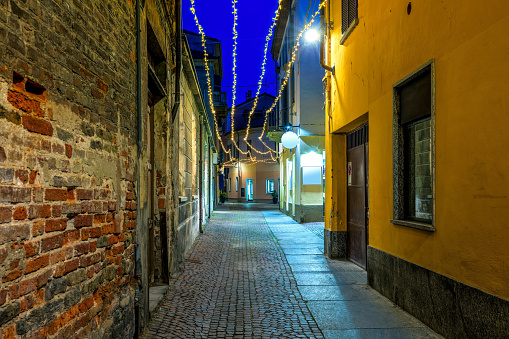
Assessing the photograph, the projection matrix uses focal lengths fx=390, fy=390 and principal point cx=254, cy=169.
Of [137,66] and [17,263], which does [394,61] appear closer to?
[137,66]

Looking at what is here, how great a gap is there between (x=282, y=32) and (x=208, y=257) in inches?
604

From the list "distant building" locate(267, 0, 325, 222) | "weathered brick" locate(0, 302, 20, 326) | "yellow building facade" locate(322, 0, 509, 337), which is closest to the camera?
"weathered brick" locate(0, 302, 20, 326)

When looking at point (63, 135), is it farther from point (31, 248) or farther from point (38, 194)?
point (31, 248)

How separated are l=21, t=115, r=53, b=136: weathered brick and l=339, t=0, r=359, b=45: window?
18.4 ft

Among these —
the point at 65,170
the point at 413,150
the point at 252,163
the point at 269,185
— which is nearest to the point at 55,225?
the point at 65,170

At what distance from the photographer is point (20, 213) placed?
6.43 ft

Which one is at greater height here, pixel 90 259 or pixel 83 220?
pixel 83 220

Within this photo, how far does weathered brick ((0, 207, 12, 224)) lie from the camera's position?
1.81m

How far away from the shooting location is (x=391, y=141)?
5.24 m

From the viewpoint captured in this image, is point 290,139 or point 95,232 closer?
point 95,232

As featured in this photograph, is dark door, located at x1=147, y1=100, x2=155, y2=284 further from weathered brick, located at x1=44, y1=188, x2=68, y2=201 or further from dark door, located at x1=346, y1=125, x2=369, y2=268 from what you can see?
dark door, located at x1=346, y1=125, x2=369, y2=268

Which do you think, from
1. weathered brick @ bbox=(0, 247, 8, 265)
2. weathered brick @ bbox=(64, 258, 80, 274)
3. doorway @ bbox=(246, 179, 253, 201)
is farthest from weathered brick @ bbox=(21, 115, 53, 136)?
doorway @ bbox=(246, 179, 253, 201)

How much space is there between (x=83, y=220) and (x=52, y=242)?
0.44 metres

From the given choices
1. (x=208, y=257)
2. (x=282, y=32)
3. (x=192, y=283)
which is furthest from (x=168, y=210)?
(x=282, y=32)
